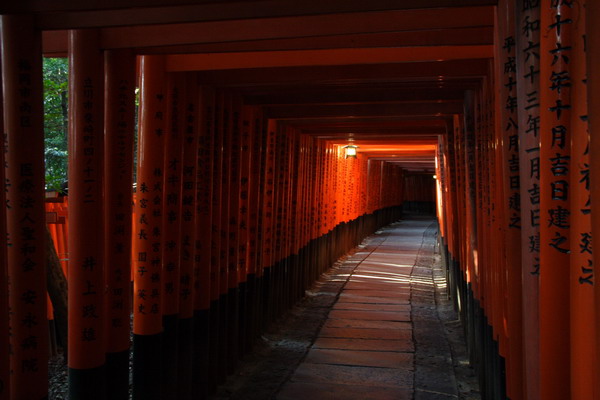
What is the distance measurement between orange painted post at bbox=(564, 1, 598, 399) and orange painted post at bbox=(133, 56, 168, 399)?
122 inches

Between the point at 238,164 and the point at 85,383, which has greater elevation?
the point at 238,164

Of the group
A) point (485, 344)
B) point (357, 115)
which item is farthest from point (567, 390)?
point (357, 115)

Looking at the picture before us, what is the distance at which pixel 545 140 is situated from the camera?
1.99 metres

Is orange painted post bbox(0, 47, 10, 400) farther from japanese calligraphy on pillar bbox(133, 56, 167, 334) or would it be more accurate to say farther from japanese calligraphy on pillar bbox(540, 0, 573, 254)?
japanese calligraphy on pillar bbox(540, 0, 573, 254)

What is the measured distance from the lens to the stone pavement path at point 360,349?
566cm

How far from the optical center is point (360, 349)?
7.03 meters

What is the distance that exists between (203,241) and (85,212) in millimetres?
1622

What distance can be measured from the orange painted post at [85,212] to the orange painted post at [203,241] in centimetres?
143

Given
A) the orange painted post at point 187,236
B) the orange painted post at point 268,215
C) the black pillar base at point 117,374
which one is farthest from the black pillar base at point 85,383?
the orange painted post at point 268,215

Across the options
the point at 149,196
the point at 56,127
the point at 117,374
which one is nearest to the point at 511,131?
the point at 149,196

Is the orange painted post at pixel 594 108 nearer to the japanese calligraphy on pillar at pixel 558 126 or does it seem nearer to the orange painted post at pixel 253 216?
the japanese calligraphy on pillar at pixel 558 126

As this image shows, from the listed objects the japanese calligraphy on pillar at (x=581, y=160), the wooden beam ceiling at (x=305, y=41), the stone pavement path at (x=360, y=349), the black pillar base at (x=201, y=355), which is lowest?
the stone pavement path at (x=360, y=349)

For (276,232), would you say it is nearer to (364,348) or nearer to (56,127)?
(364,348)

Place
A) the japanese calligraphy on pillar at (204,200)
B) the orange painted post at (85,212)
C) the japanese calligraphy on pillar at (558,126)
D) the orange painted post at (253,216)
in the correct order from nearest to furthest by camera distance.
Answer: the japanese calligraphy on pillar at (558,126) < the orange painted post at (85,212) < the japanese calligraphy on pillar at (204,200) < the orange painted post at (253,216)
